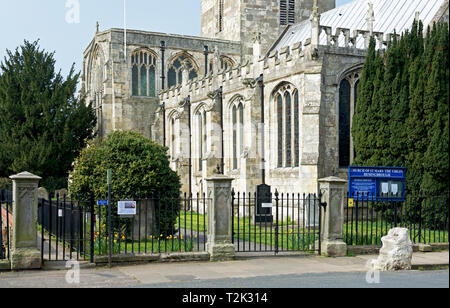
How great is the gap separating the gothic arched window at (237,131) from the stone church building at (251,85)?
0.06m

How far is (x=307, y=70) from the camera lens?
2381 cm

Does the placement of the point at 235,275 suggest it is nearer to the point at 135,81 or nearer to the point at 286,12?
the point at 135,81

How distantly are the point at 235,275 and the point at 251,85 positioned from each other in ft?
58.1

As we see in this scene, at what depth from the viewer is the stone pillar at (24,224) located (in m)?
11.2

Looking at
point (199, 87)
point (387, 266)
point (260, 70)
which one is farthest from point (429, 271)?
point (199, 87)

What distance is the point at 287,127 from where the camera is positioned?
26.5 meters

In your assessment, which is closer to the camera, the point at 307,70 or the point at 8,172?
the point at 307,70

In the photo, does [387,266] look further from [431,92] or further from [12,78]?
[12,78]

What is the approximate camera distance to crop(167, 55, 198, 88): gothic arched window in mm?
41250

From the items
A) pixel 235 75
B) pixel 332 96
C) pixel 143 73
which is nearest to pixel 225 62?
pixel 143 73

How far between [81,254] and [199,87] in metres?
22.7

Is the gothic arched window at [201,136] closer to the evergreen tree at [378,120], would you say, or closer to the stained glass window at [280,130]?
the stained glass window at [280,130]

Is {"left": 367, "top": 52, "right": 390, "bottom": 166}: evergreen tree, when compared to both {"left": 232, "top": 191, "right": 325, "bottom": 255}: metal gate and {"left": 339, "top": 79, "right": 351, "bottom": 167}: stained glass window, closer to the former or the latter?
{"left": 232, "top": 191, "right": 325, "bottom": 255}: metal gate

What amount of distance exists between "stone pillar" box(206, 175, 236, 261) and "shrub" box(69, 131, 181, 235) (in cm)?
261
